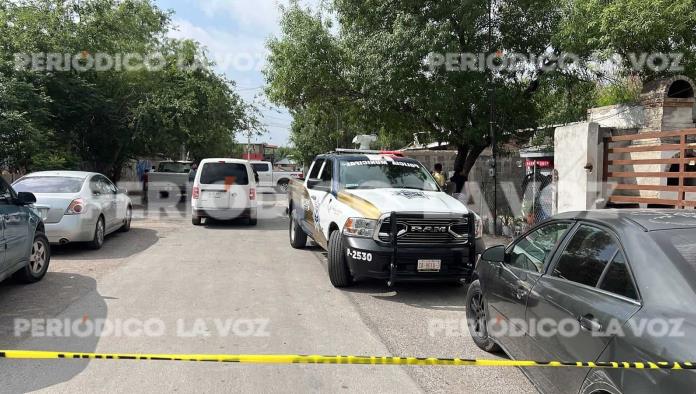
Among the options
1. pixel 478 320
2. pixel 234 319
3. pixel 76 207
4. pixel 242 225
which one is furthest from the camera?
pixel 242 225

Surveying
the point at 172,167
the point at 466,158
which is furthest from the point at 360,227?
the point at 172,167

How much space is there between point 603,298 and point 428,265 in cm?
366

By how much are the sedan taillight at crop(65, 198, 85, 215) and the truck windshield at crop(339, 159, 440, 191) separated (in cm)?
473

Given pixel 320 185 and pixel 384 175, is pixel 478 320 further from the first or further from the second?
pixel 320 185

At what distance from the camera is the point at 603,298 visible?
3.03 metres

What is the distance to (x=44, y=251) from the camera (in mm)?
7383

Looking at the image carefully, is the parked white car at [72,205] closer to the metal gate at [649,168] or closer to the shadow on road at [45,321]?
the shadow on road at [45,321]

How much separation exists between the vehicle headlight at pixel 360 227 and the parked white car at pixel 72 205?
208 inches

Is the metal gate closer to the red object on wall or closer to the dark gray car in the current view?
the red object on wall

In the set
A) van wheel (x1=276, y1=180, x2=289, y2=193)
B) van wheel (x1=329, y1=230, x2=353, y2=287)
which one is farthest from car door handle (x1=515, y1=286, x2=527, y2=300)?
van wheel (x1=276, y1=180, x2=289, y2=193)

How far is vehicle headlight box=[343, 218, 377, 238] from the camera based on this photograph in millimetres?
6731

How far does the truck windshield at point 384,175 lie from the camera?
8.17 m

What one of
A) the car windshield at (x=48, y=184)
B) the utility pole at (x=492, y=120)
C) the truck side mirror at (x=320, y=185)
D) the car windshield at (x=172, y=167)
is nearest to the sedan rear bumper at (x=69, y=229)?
the car windshield at (x=48, y=184)

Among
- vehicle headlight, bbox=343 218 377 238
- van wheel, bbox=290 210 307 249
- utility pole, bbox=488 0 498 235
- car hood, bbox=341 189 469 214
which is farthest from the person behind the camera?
utility pole, bbox=488 0 498 235
